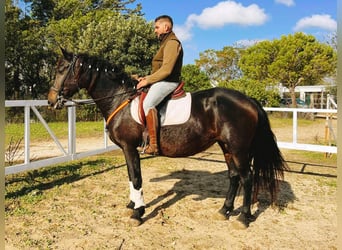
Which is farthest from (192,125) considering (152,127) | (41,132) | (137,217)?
(41,132)

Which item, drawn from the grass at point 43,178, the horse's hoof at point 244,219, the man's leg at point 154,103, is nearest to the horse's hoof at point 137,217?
the man's leg at point 154,103

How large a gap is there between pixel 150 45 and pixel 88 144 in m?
9.84

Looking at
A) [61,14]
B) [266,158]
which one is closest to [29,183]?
[266,158]

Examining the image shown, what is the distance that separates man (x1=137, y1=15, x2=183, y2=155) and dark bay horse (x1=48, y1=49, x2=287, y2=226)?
6.1 inches

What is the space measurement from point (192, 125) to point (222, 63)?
108 feet

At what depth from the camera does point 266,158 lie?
12.8ft

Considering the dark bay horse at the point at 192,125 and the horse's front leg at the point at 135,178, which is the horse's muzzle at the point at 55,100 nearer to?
the dark bay horse at the point at 192,125

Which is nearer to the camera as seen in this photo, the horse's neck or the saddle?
the saddle

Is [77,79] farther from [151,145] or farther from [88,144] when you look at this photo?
[88,144]

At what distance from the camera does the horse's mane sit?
12.4 feet

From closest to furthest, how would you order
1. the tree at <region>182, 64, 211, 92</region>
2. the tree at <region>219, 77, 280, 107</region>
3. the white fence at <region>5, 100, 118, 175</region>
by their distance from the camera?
1. the white fence at <region>5, 100, 118, 175</region>
2. the tree at <region>182, 64, 211, 92</region>
3. the tree at <region>219, 77, 280, 107</region>

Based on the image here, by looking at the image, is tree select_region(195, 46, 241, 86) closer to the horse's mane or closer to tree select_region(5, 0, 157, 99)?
tree select_region(5, 0, 157, 99)

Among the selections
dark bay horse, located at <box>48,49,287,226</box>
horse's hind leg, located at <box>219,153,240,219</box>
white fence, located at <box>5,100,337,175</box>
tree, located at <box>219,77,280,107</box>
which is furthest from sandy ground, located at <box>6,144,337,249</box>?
tree, located at <box>219,77,280,107</box>

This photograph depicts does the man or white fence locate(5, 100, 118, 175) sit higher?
the man
